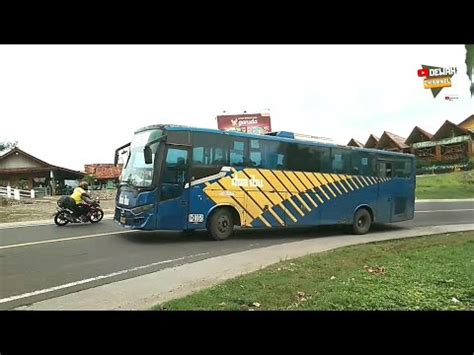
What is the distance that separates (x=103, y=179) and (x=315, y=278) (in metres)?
9.23

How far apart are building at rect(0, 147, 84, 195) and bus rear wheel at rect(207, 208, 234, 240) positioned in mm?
5745

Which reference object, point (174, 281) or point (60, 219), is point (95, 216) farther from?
point (174, 281)

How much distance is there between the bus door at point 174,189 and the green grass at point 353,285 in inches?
119

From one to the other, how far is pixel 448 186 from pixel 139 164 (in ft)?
53.8

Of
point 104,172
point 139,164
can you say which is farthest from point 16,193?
point 139,164

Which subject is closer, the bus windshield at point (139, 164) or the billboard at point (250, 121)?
the bus windshield at point (139, 164)

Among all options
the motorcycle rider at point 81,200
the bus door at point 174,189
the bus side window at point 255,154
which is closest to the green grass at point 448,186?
the bus side window at point 255,154

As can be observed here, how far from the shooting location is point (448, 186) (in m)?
19.7

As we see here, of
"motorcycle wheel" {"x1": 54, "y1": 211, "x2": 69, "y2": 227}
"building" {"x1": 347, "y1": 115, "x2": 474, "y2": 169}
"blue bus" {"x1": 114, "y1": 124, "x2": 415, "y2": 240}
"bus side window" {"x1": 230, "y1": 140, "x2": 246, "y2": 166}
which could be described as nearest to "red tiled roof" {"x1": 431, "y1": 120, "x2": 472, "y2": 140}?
"building" {"x1": 347, "y1": 115, "x2": 474, "y2": 169}

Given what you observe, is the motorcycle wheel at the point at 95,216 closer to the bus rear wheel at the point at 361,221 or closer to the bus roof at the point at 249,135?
the bus roof at the point at 249,135

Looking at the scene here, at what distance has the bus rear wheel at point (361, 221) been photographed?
39.4 feet
